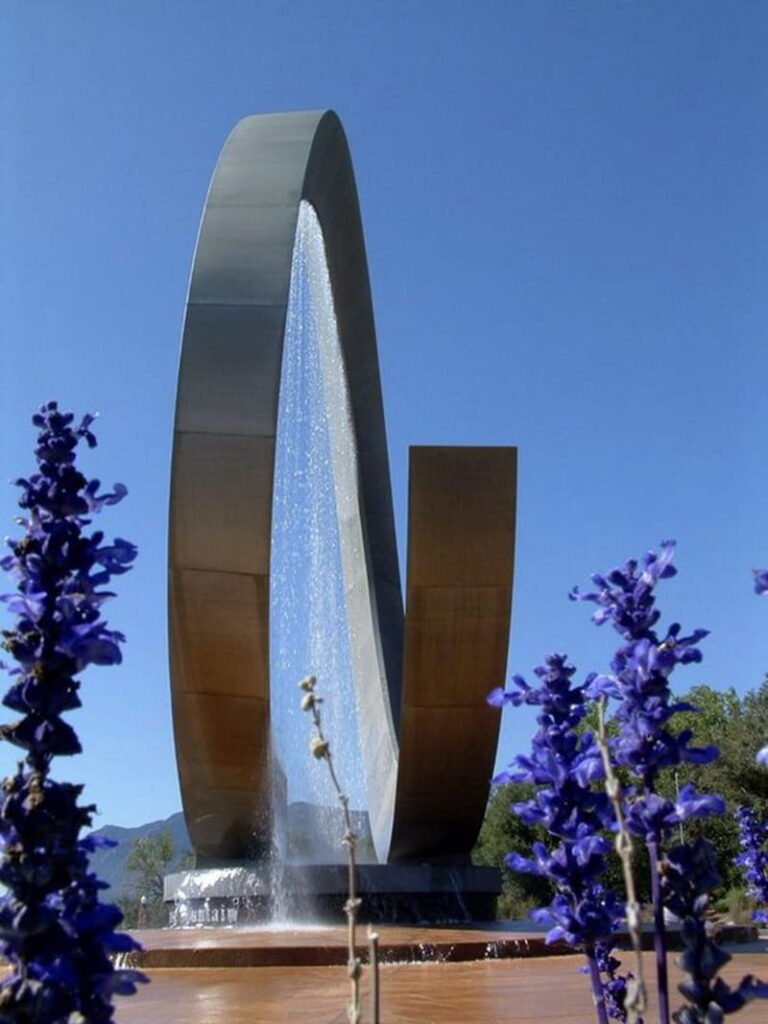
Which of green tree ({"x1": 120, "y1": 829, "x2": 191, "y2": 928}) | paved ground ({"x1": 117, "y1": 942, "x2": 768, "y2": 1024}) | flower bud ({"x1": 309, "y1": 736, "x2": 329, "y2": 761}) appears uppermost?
green tree ({"x1": 120, "y1": 829, "x2": 191, "y2": 928})

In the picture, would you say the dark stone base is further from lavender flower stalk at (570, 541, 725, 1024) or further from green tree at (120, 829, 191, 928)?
green tree at (120, 829, 191, 928)

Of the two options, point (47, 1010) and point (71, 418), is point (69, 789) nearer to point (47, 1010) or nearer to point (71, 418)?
point (47, 1010)

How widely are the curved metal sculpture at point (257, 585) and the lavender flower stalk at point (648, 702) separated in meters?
7.82

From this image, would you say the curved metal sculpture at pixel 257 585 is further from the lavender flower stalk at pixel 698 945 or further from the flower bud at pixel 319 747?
the flower bud at pixel 319 747

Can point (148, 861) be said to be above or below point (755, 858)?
above

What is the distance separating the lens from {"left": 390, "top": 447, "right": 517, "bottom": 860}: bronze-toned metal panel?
401 inches

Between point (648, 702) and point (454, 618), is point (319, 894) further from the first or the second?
point (648, 702)

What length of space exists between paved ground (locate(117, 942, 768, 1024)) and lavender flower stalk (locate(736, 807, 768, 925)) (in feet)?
1.53

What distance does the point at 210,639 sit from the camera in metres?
10.5

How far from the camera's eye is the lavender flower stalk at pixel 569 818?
2.25 meters

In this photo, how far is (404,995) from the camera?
5.33m

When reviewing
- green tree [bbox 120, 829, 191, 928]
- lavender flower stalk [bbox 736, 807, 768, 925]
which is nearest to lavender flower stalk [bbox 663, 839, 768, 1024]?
lavender flower stalk [bbox 736, 807, 768, 925]

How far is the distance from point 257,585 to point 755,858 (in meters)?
4.93

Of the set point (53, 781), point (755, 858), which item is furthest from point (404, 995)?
point (53, 781)
